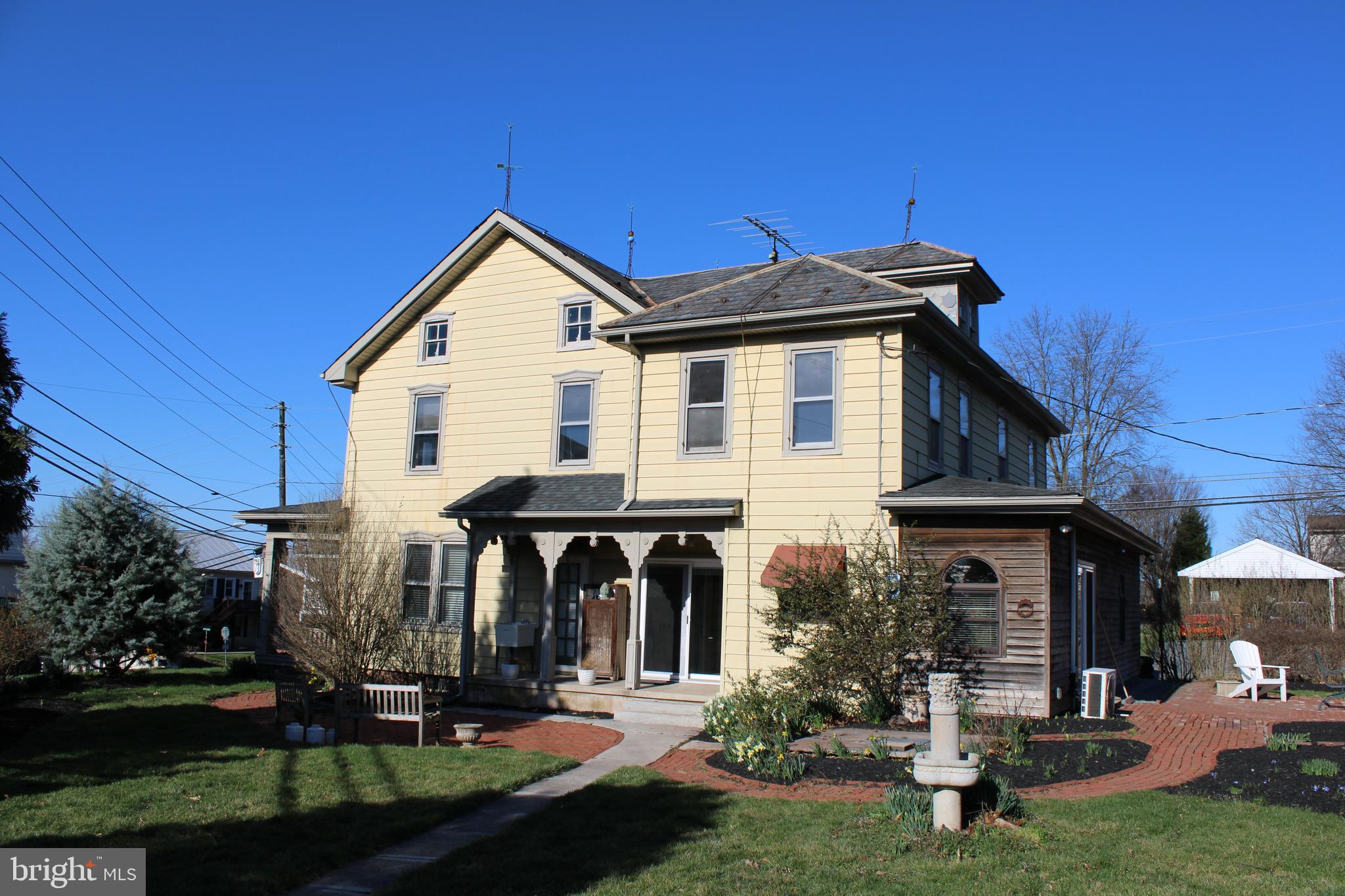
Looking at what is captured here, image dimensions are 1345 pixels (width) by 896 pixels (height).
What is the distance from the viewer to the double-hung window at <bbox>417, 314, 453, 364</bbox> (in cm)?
2020

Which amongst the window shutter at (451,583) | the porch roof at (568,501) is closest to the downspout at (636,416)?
the porch roof at (568,501)

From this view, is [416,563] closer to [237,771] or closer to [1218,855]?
[237,771]

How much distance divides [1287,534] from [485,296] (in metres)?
40.0

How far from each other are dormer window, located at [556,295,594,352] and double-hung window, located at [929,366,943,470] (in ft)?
20.6

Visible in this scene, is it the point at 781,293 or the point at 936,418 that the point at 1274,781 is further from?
the point at 781,293

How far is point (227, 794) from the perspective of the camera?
9.36 metres

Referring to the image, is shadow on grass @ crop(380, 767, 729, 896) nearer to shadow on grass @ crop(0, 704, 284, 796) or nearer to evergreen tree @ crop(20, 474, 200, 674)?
shadow on grass @ crop(0, 704, 284, 796)

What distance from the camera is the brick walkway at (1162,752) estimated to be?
981 cm

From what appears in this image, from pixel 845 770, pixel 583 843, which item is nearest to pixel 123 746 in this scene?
pixel 583 843

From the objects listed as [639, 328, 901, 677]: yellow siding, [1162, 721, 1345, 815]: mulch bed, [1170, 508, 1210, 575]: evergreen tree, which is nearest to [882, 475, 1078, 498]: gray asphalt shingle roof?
[639, 328, 901, 677]: yellow siding

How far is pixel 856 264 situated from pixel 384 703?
40.4 ft

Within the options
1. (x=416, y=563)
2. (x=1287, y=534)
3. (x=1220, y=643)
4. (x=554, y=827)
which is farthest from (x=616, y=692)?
(x=1287, y=534)

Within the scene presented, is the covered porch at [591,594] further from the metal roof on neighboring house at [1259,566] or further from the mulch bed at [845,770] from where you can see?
the metal roof on neighboring house at [1259,566]

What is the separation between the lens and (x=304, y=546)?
671 inches
